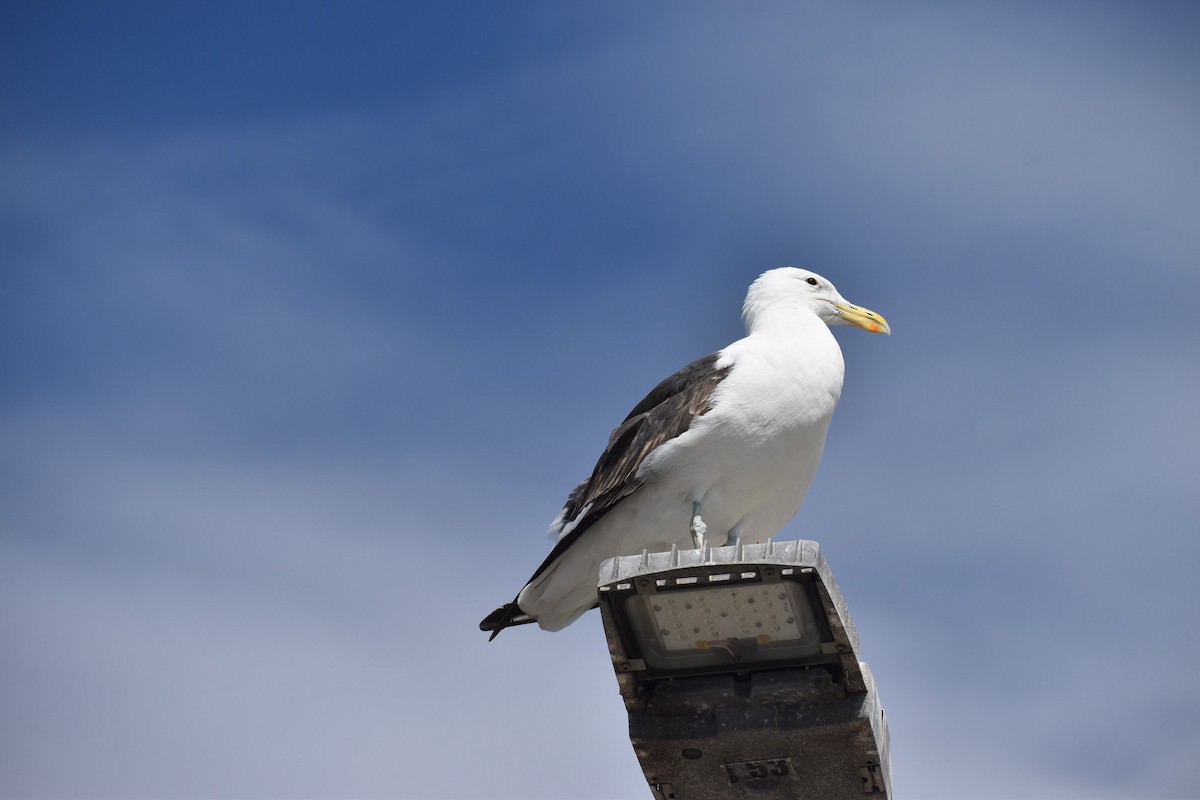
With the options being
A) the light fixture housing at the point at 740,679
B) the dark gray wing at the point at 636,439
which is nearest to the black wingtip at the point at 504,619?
the dark gray wing at the point at 636,439

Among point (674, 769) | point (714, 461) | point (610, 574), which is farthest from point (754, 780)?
point (714, 461)

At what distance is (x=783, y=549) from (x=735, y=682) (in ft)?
4.27

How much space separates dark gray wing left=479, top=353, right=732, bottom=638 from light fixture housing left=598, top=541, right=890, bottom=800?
2.19m

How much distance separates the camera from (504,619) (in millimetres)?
12406

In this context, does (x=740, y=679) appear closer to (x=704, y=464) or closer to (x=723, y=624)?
(x=723, y=624)

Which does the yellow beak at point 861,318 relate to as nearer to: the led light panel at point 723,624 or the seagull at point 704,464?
the seagull at point 704,464

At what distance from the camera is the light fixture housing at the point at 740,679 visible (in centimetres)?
927

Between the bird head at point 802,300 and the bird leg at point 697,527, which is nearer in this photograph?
the bird leg at point 697,527

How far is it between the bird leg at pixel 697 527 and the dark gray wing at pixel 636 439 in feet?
1.56

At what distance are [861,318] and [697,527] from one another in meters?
2.82

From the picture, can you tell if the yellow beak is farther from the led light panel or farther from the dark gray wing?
the led light panel

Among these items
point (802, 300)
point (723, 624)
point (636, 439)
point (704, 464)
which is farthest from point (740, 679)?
point (802, 300)

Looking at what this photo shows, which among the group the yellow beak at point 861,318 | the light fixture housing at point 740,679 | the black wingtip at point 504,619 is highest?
the yellow beak at point 861,318

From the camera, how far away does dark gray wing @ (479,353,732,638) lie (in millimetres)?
11789
